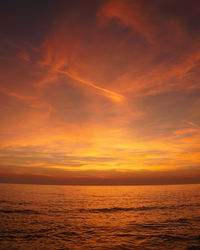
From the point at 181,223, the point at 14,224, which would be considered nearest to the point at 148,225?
the point at 181,223

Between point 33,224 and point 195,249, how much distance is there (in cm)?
2002

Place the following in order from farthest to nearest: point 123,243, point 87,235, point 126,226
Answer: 1. point 126,226
2. point 87,235
3. point 123,243

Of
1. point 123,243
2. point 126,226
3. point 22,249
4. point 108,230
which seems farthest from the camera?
point 126,226

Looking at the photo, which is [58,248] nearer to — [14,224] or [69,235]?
[69,235]

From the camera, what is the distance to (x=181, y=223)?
88.0 feet

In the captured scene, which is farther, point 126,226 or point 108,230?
point 126,226

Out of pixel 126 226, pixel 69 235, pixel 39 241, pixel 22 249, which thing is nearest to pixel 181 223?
pixel 126 226

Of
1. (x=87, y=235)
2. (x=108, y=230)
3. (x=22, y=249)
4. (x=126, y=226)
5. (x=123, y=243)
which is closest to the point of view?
(x=22, y=249)

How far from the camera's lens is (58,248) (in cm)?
1670

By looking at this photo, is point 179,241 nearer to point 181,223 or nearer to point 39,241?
point 181,223

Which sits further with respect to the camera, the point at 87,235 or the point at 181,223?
the point at 181,223

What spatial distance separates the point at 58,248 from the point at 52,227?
27.6 feet

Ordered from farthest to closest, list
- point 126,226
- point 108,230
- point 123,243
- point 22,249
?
point 126,226 → point 108,230 → point 123,243 → point 22,249

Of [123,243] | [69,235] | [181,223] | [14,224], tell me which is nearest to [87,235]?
[69,235]
